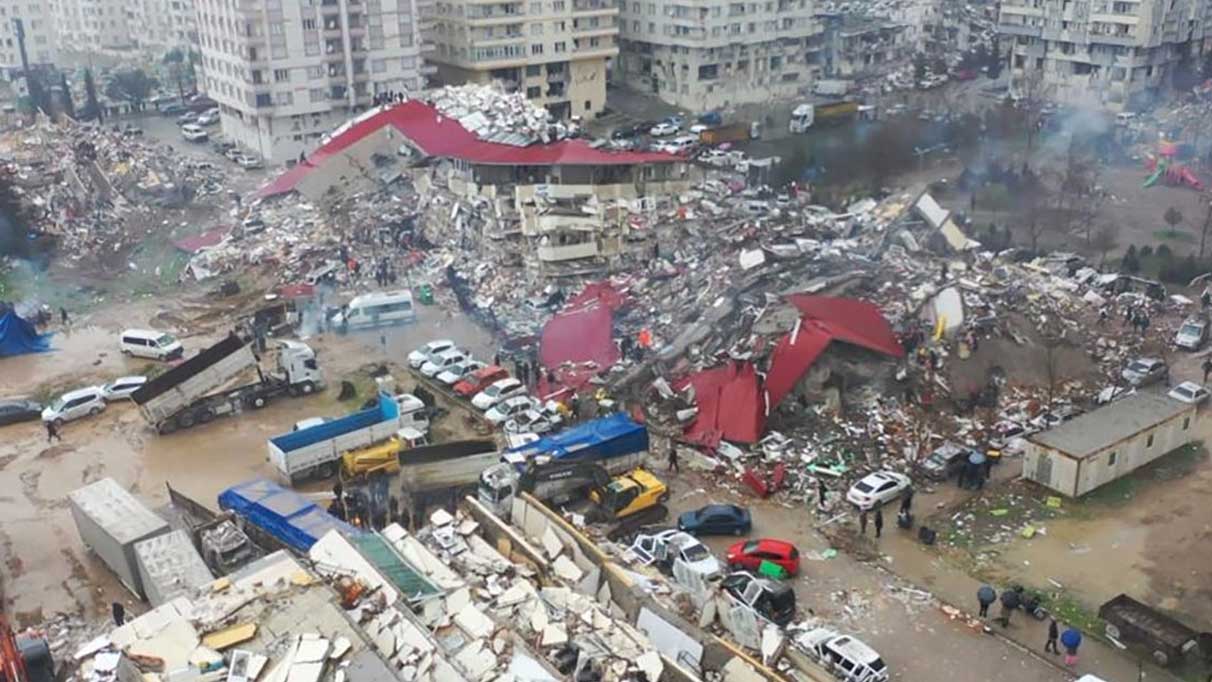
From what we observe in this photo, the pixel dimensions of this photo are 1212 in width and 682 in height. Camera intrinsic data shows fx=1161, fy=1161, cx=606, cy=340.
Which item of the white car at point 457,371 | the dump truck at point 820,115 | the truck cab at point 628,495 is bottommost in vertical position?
the truck cab at point 628,495

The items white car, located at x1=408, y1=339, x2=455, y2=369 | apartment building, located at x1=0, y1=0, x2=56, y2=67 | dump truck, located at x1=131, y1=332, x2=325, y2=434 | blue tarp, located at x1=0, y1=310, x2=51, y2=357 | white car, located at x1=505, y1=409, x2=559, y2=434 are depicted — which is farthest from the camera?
apartment building, located at x1=0, y1=0, x2=56, y2=67

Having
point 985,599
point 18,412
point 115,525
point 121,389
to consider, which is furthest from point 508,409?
point 18,412

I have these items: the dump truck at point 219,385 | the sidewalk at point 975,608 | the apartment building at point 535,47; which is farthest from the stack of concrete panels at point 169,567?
the apartment building at point 535,47

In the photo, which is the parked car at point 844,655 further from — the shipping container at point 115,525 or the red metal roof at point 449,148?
the red metal roof at point 449,148

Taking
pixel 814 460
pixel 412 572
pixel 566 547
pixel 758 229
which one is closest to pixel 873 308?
pixel 814 460

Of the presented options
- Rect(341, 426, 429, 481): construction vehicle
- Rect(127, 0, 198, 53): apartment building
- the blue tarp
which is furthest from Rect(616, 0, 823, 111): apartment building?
Rect(341, 426, 429, 481): construction vehicle

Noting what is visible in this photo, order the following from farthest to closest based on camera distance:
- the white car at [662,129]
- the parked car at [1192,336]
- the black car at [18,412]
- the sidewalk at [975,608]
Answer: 1. the white car at [662,129]
2. the parked car at [1192,336]
3. the black car at [18,412]
4. the sidewalk at [975,608]

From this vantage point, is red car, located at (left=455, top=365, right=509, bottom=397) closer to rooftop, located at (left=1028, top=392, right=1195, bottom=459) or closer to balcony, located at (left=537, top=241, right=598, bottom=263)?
balcony, located at (left=537, top=241, right=598, bottom=263)
